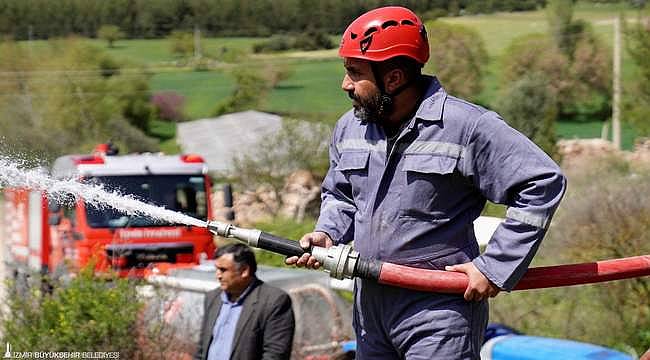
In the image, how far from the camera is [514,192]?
177 inches

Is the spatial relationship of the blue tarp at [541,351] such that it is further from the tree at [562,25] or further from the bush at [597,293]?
the tree at [562,25]

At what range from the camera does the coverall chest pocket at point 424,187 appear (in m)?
4.57

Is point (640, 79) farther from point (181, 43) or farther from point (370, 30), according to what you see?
point (370, 30)

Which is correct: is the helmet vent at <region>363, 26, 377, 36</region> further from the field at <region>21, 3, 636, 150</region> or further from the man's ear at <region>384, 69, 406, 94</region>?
the field at <region>21, 3, 636, 150</region>

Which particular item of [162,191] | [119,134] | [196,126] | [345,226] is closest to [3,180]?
[345,226]

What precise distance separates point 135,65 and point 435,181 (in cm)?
4709

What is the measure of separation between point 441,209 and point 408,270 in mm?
281

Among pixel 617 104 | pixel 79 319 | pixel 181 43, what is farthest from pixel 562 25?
pixel 79 319

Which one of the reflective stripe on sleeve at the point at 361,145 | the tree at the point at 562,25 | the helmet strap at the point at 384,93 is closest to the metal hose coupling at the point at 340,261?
the reflective stripe on sleeve at the point at 361,145

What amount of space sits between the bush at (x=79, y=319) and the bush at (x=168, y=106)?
3941 cm

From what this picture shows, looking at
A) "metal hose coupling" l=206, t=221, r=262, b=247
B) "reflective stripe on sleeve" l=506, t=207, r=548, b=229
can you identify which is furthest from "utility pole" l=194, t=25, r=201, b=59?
"reflective stripe on sleeve" l=506, t=207, r=548, b=229

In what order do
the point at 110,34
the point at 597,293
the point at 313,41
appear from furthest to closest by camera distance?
the point at 110,34 → the point at 313,41 → the point at 597,293

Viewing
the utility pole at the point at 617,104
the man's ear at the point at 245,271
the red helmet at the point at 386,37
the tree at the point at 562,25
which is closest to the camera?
the red helmet at the point at 386,37

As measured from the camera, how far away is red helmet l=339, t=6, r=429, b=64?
4.65 meters
